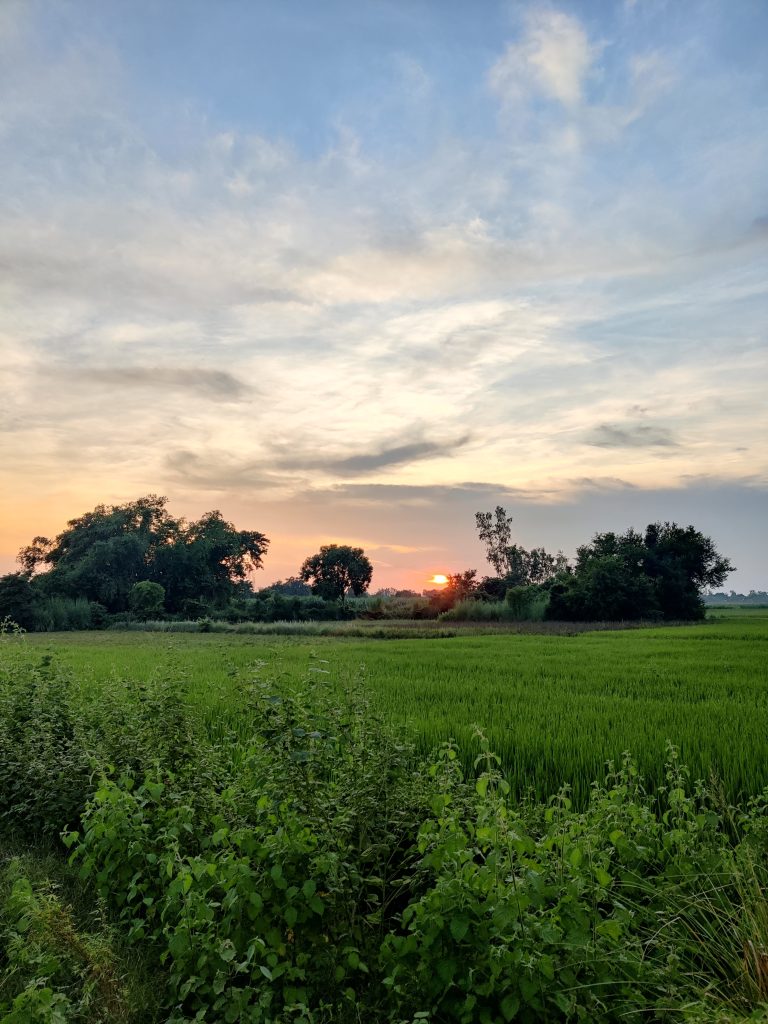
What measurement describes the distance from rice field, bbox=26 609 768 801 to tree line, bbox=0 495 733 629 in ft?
90.5

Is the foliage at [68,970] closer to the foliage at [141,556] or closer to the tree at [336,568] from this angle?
the foliage at [141,556]

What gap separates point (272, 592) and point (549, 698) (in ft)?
191

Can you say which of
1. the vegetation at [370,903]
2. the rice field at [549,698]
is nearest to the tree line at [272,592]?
the rice field at [549,698]


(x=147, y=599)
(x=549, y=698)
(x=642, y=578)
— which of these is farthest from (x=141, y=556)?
(x=549, y=698)

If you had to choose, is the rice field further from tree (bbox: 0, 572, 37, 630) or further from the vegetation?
tree (bbox: 0, 572, 37, 630)

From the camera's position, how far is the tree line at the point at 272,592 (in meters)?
48.7

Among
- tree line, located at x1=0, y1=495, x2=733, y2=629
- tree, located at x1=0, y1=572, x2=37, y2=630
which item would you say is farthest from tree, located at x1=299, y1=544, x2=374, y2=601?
tree, located at x1=0, y1=572, x2=37, y2=630

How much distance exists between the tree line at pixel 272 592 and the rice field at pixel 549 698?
2758 cm

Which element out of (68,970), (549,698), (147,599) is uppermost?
(147,599)

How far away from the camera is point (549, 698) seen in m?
11.5

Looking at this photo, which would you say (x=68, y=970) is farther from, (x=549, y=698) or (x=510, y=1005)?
(x=549, y=698)

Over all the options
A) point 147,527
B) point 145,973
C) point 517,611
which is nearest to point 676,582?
point 517,611

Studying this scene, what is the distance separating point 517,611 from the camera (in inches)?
1832

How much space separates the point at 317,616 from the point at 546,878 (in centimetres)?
5187
